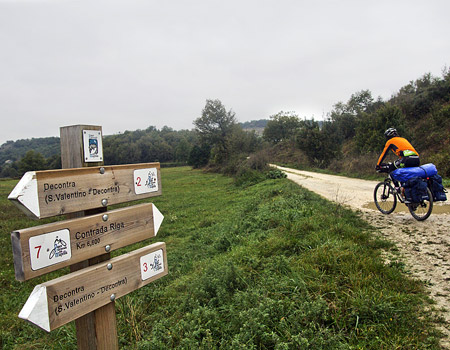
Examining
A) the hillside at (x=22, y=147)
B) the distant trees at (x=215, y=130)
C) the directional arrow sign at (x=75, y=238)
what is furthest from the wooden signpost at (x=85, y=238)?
the hillside at (x=22, y=147)

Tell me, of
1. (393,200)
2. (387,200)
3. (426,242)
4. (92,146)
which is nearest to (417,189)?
(393,200)

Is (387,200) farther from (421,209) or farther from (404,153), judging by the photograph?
(404,153)

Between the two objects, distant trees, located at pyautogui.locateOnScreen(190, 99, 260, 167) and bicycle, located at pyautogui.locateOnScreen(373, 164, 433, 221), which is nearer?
bicycle, located at pyautogui.locateOnScreen(373, 164, 433, 221)

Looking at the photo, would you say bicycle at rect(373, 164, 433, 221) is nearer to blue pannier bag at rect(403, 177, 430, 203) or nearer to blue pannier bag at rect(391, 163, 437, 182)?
blue pannier bag at rect(403, 177, 430, 203)

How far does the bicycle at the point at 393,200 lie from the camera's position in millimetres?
5918

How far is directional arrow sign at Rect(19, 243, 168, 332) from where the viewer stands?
1.69m

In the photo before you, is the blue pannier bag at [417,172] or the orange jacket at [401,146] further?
the orange jacket at [401,146]

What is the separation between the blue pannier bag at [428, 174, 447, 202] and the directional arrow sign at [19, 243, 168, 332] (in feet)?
19.1

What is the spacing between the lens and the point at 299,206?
7336 mm

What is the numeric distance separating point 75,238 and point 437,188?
662 cm

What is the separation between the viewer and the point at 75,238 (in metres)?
1.92

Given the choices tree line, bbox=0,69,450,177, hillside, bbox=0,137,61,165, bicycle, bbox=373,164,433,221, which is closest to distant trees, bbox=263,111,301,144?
tree line, bbox=0,69,450,177

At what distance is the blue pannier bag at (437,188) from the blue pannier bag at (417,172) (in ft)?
0.51

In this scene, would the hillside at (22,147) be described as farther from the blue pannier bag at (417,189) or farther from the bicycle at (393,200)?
the blue pannier bag at (417,189)
